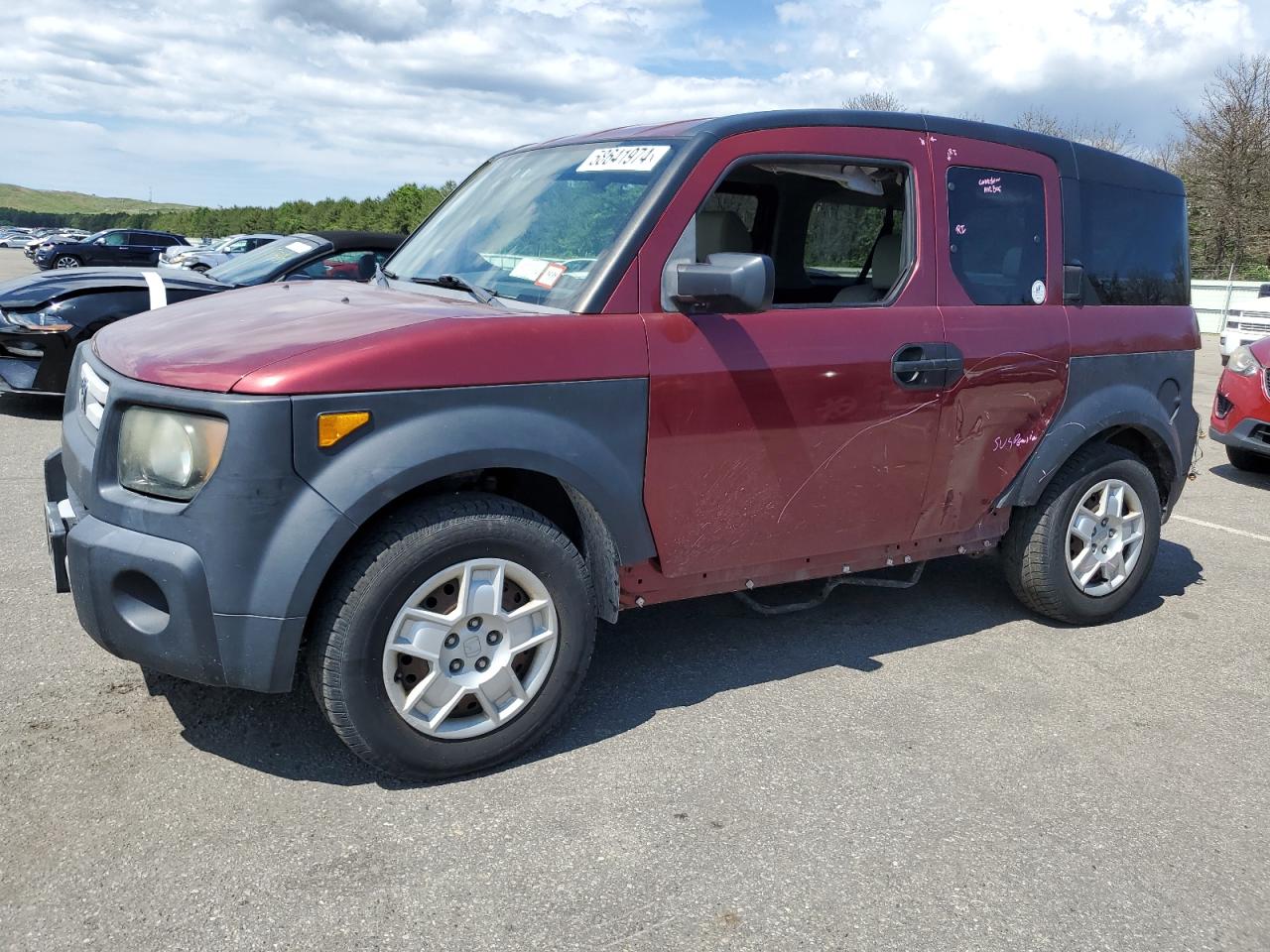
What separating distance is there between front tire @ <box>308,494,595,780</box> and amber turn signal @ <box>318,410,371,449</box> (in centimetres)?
31

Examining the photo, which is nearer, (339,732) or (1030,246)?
(339,732)

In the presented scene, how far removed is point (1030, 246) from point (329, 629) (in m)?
3.05

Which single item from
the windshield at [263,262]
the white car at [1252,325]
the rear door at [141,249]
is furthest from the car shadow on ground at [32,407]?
the rear door at [141,249]

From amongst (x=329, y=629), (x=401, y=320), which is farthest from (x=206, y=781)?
(x=401, y=320)

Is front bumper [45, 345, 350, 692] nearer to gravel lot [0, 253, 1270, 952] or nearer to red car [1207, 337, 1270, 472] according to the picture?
gravel lot [0, 253, 1270, 952]

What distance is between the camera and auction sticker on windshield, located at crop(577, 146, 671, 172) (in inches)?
138

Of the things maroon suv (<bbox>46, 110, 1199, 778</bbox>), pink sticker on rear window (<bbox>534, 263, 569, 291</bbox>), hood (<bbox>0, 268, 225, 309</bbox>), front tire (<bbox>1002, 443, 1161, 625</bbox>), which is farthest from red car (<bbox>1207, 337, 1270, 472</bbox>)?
hood (<bbox>0, 268, 225, 309</bbox>)

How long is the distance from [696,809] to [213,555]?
4.84 feet

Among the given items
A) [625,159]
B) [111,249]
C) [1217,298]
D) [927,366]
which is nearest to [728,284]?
[625,159]

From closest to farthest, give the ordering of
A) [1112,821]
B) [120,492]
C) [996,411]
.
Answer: [120,492] → [1112,821] → [996,411]

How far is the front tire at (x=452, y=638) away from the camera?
9.47ft

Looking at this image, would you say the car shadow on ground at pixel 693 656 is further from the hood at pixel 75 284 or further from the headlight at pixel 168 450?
the hood at pixel 75 284

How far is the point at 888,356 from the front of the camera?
3.72m

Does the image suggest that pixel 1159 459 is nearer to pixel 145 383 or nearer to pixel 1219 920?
pixel 1219 920
